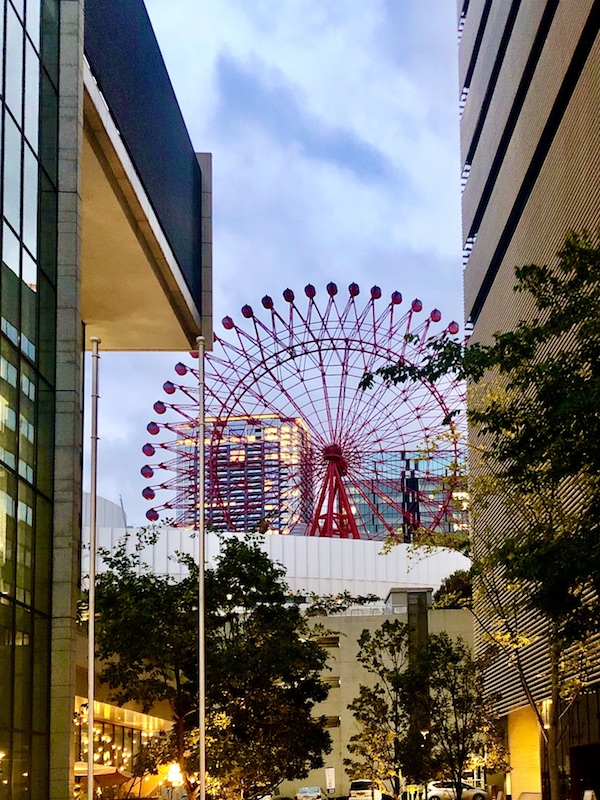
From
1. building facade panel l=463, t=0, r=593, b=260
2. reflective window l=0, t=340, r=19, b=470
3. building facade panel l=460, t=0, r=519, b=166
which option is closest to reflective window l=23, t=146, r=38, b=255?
reflective window l=0, t=340, r=19, b=470

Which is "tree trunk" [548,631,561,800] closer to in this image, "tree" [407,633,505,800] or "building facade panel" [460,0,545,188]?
"tree" [407,633,505,800]

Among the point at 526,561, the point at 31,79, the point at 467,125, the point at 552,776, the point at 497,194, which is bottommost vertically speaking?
the point at 552,776

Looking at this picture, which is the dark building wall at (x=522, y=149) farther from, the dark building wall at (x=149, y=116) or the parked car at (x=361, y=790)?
the parked car at (x=361, y=790)

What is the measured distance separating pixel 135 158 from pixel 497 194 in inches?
624

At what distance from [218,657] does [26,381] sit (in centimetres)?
1531

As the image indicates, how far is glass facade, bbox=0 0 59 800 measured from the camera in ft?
59.4

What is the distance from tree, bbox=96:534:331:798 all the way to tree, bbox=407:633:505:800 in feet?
18.2

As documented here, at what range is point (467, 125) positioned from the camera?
5012 centimetres

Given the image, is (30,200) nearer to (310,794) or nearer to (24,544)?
(24,544)

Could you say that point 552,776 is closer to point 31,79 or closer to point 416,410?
point 31,79

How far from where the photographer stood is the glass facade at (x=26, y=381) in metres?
18.1

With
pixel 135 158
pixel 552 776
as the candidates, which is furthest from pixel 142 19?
pixel 552 776

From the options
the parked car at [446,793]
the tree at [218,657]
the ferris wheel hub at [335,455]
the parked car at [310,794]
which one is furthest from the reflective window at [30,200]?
the parked car at [310,794]

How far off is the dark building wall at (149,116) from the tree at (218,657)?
8.53 m
